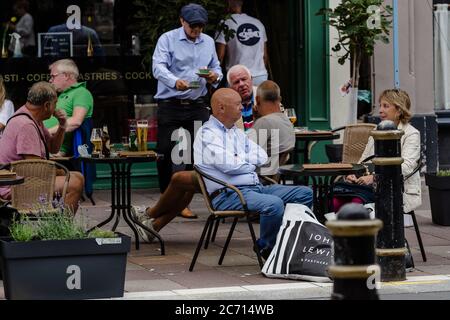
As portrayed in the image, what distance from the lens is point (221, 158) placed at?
31.1ft

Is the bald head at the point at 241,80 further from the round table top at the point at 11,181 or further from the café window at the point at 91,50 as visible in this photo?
the round table top at the point at 11,181

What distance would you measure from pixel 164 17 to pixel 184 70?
1568 millimetres

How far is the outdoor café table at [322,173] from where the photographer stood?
9.32 meters

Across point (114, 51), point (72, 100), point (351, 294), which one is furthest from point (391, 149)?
point (114, 51)

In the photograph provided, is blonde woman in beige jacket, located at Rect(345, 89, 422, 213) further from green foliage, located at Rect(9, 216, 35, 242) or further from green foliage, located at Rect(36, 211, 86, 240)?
green foliage, located at Rect(9, 216, 35, 242)

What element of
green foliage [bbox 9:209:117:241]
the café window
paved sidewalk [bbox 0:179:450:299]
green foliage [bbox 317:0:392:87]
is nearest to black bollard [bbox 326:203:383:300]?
paved sidewalk [bbox 0:179:450:299]

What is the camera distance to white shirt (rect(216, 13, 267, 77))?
13859 millimetres

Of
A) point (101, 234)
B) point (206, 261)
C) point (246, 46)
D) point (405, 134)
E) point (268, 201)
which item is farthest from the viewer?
point (246, 46)

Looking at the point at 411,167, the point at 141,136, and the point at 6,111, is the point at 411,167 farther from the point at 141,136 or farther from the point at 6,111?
the point at 6,111

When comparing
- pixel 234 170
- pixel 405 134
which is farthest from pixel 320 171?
pixel 405 134

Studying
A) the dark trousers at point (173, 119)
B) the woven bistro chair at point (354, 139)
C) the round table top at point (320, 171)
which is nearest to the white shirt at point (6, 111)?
the dark trousers at point (173, 119)

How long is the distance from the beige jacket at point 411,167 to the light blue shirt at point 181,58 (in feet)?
8.09

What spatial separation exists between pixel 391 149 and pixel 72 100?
505 cm
